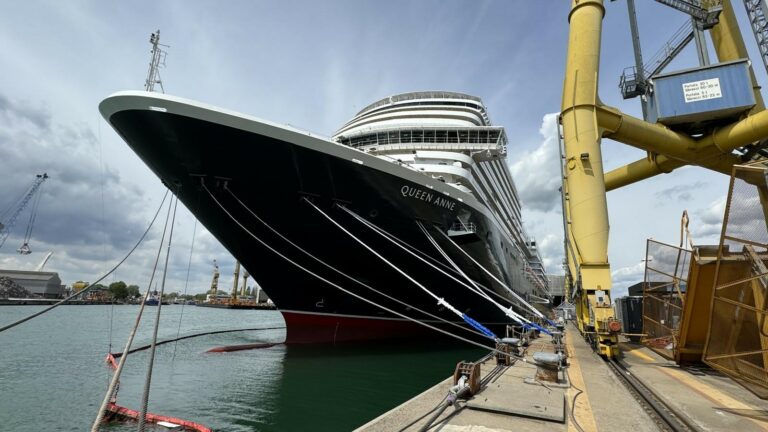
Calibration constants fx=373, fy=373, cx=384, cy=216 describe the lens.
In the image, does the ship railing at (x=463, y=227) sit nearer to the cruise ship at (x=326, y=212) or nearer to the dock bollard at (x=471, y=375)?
the cruise ship at (x=326, y=212)

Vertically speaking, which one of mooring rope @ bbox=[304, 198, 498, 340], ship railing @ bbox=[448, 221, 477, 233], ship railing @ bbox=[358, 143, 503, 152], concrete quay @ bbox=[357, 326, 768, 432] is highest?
ship railing @ bbox=[358, 143, 503, 152]

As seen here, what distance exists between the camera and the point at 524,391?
551 cm

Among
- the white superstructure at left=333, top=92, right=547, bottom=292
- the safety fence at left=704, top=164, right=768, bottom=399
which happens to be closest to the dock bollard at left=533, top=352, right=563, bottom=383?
the safety fence at left=704, top=164, right=768, bottom=399

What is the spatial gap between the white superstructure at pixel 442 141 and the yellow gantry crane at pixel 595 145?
13.3 feet

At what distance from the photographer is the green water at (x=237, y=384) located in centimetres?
684

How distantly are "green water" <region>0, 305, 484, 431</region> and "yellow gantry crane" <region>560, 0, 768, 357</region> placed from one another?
451cm

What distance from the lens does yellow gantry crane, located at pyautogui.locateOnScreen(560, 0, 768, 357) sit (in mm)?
10625

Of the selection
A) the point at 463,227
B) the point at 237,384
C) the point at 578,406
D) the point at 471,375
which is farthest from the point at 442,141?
the point at 578,406

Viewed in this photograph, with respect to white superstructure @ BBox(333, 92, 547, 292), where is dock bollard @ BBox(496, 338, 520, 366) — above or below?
below

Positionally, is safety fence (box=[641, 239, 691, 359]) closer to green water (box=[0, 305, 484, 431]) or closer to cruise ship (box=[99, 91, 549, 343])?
cruise ship (box=[99, 91, 549, 343])

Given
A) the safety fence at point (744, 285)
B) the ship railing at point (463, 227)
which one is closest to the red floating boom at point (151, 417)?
the safety fence at point (744, 285)

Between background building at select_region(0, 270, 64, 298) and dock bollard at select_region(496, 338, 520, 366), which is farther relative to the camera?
background building at select_region(0, 270, 64, 298)

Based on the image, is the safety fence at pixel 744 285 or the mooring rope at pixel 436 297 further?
→ the mooring rope at pixel 436 297

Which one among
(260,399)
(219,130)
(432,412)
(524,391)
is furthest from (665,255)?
(219,130)
